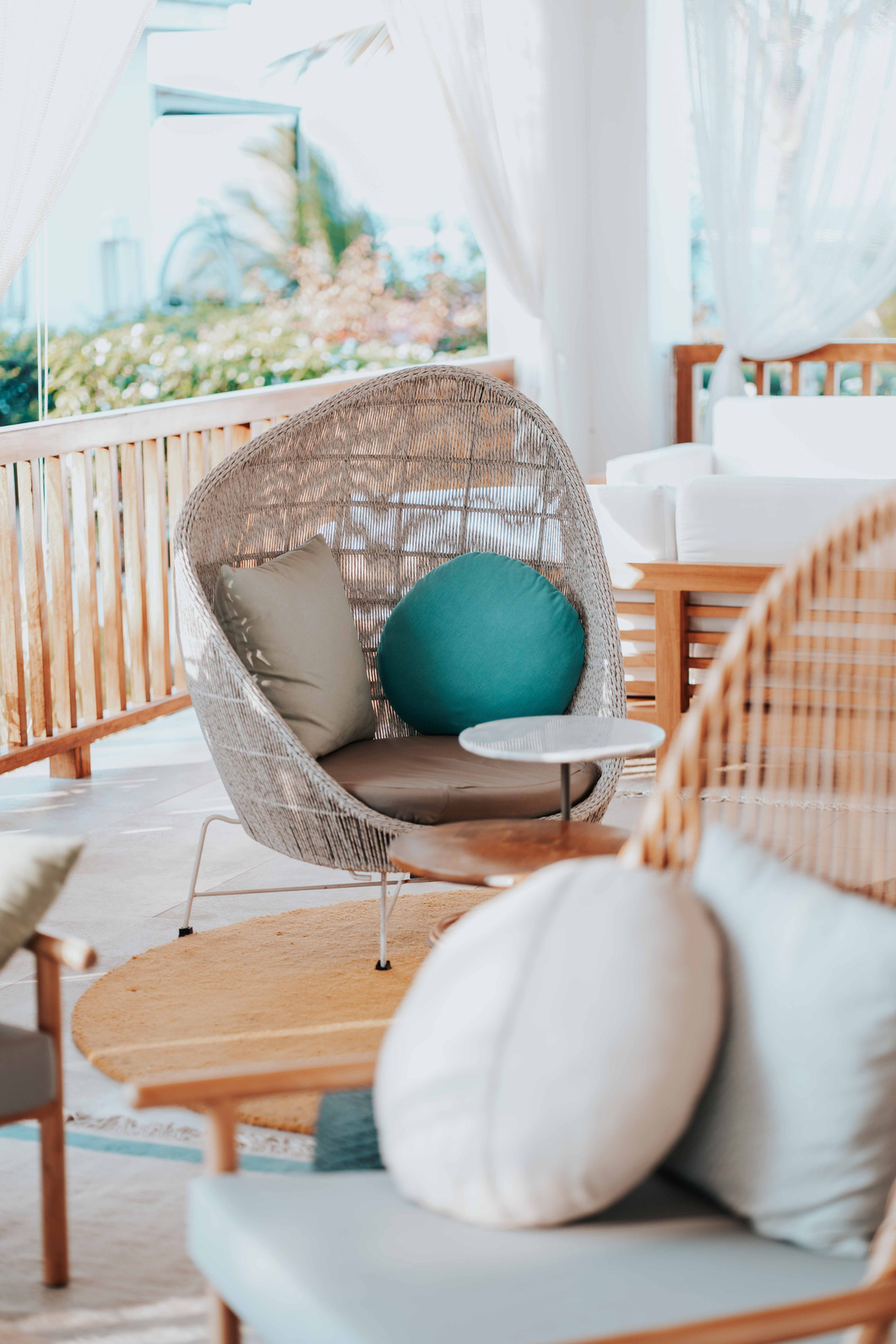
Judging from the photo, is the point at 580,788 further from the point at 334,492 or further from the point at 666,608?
the point at 666,608

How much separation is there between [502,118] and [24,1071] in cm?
493

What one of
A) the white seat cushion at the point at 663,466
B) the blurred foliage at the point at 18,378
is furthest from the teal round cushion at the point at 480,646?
the blurred foliage at the point at 18,378

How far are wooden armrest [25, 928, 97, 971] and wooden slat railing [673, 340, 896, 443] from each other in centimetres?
557

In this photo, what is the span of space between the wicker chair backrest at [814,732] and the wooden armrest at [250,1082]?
35 cm

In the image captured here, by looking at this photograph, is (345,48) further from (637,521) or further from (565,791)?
(565,791)

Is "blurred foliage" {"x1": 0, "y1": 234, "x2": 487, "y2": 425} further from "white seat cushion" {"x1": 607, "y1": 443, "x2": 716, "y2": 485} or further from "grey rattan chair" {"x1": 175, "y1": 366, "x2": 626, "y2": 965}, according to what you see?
"grey rattan chair" {"x1": 175, "y1": 366, "x2": 626, "y2": 965}

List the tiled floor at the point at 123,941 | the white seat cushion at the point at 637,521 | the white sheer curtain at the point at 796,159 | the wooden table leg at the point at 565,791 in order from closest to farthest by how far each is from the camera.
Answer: the tiled floor at the point at 123,941 < the wooden table leg at the point at 565,791 < the white seat cushion at the point at 637,521 < the white sheer curtain at the point at 796,159

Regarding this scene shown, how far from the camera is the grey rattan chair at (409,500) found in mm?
2951

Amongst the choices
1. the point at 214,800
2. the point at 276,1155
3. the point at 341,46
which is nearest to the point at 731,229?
the point at 341,46

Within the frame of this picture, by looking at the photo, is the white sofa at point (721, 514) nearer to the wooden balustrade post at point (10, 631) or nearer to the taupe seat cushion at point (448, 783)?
the taupe seat cushion at point (448, 783)

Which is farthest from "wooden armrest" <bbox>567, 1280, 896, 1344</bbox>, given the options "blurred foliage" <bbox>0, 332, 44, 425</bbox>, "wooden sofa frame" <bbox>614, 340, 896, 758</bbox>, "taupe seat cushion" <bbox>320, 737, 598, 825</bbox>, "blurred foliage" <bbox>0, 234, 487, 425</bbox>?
"blurred foliage" <bbox>0, 234, 487, 425</bbox>

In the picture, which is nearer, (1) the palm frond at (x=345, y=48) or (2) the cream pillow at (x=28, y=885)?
(2) the cream pillow at (x=28, y=885)

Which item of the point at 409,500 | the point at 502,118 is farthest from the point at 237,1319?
the point at 502,118

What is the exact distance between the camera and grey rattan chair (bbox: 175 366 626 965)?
295cm
